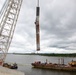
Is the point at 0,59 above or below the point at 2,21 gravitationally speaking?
below

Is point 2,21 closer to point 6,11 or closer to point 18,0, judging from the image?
point 6,11

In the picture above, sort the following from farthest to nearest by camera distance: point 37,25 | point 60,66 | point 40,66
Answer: point 40,66
point 60,66
point 37,25

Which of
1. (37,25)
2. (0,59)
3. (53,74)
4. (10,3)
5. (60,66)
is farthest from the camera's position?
(60,66)

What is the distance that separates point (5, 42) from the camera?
108ft

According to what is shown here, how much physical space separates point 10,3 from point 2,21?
12.3ft

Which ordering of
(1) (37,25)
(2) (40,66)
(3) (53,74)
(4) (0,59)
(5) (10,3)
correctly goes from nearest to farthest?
(1) (37,25), (5) (10,3), (4) (0,59), (3) (53,74), (2) (40,66)

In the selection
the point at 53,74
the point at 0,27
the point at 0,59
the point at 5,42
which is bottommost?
the point at 53,74

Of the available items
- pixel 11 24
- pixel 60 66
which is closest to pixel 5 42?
pixel 11 24

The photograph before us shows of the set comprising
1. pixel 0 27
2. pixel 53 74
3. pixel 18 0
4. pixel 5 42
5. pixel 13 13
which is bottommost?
pixel 53 74

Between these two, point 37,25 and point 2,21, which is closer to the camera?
point 37,25

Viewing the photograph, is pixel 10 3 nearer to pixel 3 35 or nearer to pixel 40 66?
pixel 3 35

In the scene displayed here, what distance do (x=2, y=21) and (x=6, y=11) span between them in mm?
2052

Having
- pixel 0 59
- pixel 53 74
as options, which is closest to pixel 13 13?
pixel 0 59

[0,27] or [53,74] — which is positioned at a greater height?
[0,27]
